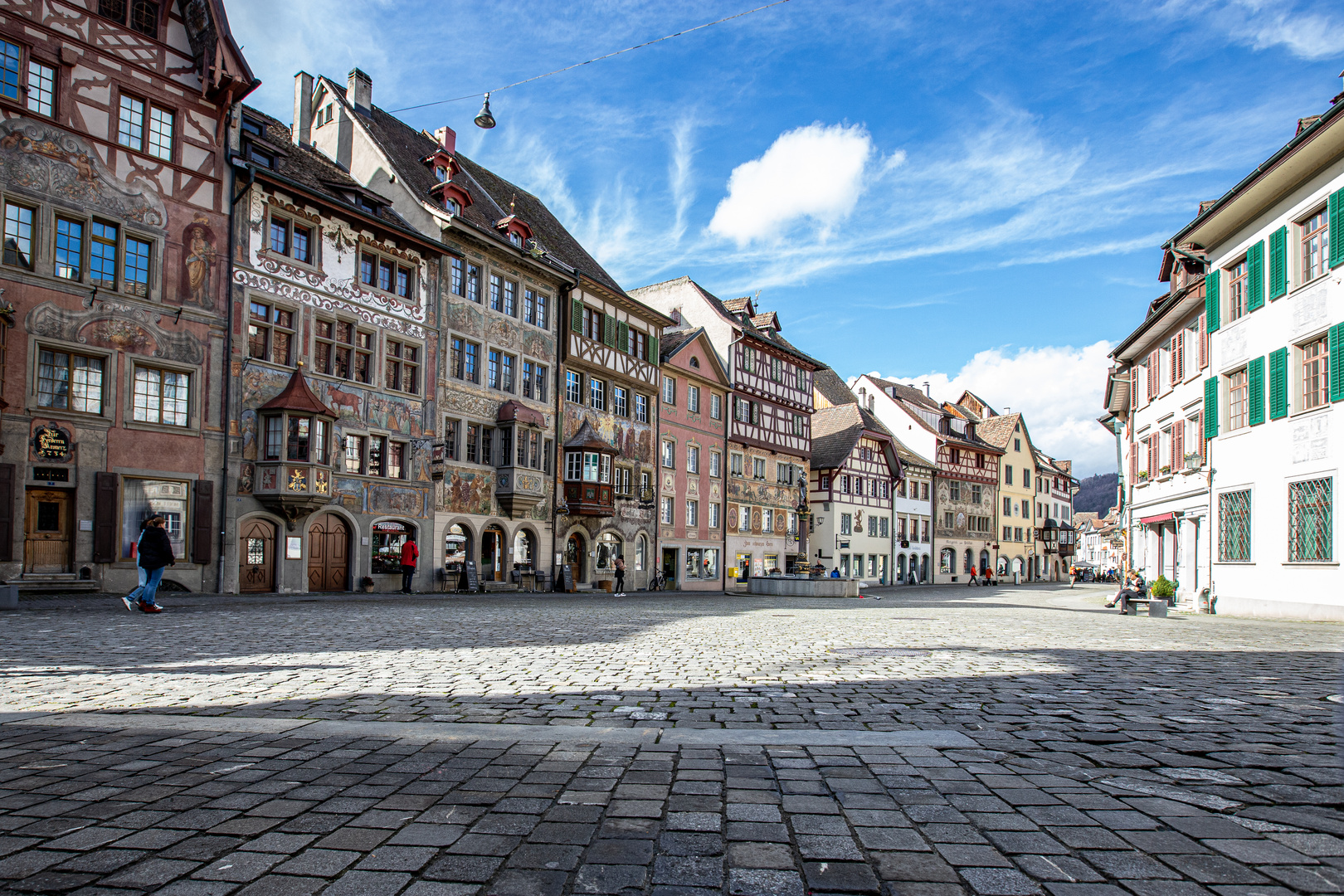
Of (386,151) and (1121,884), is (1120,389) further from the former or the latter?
(1121,884)

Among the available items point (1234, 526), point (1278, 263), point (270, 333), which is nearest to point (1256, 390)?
point (1278, 263)

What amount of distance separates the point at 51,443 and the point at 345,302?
342 inches

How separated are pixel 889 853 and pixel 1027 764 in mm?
1875

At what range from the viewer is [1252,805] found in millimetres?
4008

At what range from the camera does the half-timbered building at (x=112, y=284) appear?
741 inches

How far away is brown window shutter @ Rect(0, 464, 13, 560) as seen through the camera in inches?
712

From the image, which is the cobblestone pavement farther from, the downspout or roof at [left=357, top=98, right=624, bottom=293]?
roof at [left=357, top=98, right=624, bottom=293]

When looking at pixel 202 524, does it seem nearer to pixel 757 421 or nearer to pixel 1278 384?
pixel 1278 384

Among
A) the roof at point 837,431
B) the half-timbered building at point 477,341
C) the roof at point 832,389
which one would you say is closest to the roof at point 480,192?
the half-timbered building at point 477,341

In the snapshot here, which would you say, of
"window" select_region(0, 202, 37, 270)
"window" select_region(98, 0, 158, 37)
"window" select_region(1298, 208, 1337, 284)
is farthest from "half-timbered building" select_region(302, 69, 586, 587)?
"window" select_region(1298, 208, 1337, 284)

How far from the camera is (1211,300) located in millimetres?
24109

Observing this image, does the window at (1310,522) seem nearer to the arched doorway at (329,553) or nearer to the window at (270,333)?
the arched doorway at (329,553)

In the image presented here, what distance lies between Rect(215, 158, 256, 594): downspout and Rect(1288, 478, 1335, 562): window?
2444 centimetres

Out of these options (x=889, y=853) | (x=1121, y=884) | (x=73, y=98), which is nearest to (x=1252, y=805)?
(x=1121, y=884)
